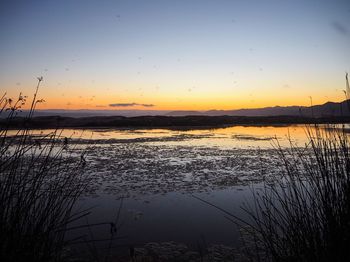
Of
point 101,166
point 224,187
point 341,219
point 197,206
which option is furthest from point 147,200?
point 341,219

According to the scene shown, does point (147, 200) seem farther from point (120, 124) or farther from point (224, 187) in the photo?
point (120, 124)

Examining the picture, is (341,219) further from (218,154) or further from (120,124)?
(120,124)

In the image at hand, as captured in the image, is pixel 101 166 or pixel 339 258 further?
pixel 101 166

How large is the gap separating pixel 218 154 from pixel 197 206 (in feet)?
28.5

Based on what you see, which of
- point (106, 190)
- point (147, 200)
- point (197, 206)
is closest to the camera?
point (197, 206)

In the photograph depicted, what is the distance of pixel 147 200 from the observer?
332 inches

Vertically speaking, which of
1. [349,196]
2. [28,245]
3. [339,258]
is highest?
[349,196]

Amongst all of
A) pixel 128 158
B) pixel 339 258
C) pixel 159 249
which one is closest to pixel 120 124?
pixel 128 158

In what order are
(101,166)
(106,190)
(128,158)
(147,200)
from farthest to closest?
(128,158)
(101,166)
(106,190)
(147,200)

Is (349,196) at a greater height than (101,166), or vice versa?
(349,196)

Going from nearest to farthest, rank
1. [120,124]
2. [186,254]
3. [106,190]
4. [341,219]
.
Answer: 1. [341,219]
2. [186,254]
3. [106,190]
4. [120,124]

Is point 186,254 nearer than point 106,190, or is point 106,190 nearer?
point 186,254

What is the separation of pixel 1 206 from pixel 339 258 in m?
3.30

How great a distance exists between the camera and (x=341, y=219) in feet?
9.73
